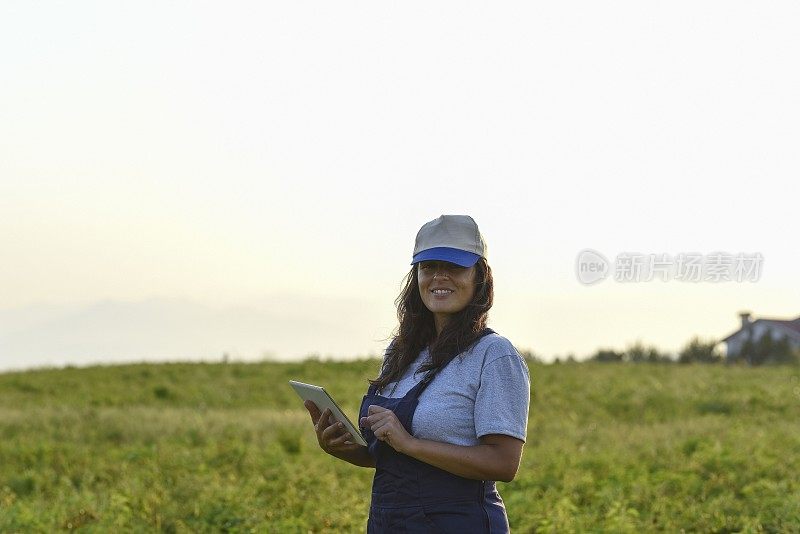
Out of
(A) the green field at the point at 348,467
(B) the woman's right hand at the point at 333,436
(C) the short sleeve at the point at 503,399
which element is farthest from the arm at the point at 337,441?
(A) the green field at the point at 348,467

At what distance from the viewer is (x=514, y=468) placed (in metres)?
3.85

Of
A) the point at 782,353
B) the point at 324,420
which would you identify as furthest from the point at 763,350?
the point at 324,420

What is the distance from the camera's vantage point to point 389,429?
3926mm

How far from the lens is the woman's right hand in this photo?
4312 millimetres

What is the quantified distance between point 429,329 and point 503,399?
609 mm

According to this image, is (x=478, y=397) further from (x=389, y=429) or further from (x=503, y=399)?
(x=389, y=429)

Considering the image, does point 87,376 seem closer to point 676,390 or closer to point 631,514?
point 676,390

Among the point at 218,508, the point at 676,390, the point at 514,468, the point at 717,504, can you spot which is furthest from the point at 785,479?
the point at 676,390

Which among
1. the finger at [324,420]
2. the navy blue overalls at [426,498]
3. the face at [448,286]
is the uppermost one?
the face at [448,286]

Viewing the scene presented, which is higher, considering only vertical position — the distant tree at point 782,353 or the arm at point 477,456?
Answer: the arm at point 477,456

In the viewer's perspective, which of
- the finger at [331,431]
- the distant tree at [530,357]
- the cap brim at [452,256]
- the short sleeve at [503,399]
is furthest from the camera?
the distant tree at [530,357]

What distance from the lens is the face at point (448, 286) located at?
4.09 metres

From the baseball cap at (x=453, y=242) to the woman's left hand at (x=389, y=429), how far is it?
25.7 inches

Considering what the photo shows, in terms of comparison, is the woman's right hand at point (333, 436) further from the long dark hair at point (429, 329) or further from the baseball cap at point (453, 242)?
the baseball cap at point (453, 242)
